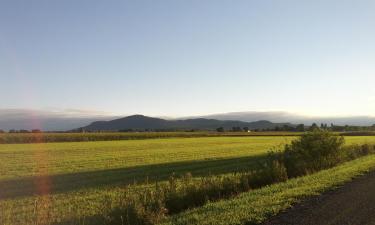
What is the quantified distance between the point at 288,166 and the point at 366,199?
11.2m

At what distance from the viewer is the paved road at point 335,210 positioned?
1175cm

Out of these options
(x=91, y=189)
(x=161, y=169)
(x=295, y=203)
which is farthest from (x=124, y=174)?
(x=295, y=203)

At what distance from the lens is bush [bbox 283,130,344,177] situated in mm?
28425

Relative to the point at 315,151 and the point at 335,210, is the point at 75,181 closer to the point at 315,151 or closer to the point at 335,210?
the point at 315,151

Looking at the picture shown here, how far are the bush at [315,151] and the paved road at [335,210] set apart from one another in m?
10.5

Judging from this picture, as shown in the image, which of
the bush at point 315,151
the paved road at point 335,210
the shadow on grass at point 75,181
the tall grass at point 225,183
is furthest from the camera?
the bush at point 315,151

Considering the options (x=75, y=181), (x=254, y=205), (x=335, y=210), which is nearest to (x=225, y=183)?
(x=254, y=205)

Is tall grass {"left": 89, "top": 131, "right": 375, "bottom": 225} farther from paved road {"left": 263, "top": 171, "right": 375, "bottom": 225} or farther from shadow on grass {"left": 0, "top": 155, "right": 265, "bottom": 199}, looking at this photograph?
shadow on grass {"left": 0, "top": 155, "right": 265, "bottom": 199}

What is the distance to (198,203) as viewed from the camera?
1606 cm

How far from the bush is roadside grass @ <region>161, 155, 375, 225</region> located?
7.80 m

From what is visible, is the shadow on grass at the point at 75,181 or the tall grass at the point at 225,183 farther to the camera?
the shadow on grass at the point at 75,181

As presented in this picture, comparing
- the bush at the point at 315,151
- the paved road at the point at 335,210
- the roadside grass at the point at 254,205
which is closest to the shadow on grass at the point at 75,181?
the bush at the point at 315,151

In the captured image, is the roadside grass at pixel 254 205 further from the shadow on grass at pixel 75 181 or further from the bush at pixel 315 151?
the bush at pixel 315 151

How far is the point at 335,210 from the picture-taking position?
13.2m
